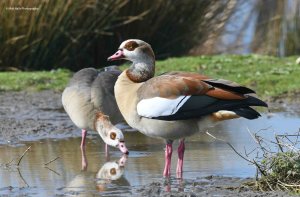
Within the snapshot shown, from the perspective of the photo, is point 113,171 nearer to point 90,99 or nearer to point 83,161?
point 83,161

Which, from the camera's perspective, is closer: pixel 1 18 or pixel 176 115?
pixel 176 115

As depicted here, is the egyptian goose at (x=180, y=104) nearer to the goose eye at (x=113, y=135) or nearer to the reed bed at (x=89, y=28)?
the goose eye at (x=113, y=135)

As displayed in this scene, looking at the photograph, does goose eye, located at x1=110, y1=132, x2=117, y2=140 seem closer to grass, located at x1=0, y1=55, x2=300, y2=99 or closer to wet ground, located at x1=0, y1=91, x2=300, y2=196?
wet ground, located at x1=0, y1=91, x2=300, y2=196

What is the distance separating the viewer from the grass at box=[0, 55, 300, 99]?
11.7 metres

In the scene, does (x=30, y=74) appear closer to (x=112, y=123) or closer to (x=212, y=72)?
(x=212, y=72)

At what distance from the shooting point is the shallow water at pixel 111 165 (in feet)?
19.9

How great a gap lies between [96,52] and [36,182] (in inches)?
360

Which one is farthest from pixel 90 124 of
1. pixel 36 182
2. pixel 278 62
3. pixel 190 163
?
pixel 278 62

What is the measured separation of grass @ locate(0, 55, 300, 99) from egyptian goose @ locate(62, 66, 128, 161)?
11.2ft

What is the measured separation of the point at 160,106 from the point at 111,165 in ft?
2.81

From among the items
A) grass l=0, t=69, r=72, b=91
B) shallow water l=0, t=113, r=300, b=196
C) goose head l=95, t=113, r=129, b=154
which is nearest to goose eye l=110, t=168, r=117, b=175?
shallow water l=0, t=113, r=300, b=196

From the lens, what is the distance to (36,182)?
6.22 meters

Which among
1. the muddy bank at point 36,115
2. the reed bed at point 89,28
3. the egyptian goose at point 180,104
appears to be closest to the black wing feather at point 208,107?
the egyptian goose at point 180,104

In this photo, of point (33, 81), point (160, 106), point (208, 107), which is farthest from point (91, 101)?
point (33, 81)
